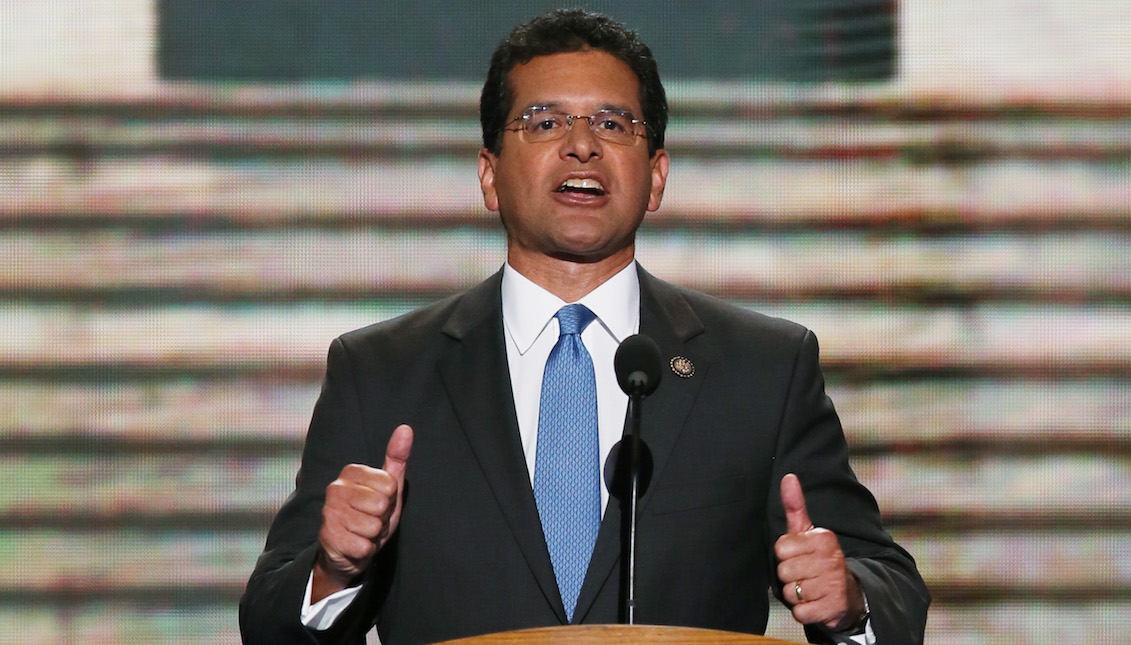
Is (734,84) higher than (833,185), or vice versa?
(734,84)

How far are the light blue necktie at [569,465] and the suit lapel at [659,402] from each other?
0.06 m

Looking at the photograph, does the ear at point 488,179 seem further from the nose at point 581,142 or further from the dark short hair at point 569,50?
the nose at point 581,142

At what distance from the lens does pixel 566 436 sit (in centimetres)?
208

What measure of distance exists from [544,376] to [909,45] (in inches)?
62.2

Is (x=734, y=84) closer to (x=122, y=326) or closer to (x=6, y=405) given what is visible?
(x=122, y=326)

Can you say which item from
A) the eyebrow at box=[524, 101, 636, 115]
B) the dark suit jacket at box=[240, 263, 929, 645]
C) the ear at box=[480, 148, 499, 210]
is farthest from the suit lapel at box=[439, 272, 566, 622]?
the eyebrow at box=[524, 101, 636, 115]

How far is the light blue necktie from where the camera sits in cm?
201

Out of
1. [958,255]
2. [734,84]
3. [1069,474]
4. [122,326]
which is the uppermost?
[734,84]

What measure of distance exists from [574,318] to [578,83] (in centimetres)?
39

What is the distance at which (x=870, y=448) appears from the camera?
3193 millimetres

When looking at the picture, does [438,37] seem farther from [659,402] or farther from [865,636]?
[865,636]

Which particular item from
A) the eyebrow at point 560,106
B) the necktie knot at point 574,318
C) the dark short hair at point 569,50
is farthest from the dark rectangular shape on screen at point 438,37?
the necktie knot at point 574,318

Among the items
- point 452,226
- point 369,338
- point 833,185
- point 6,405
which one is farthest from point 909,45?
point 6,405

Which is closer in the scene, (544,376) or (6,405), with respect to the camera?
(544,376)
